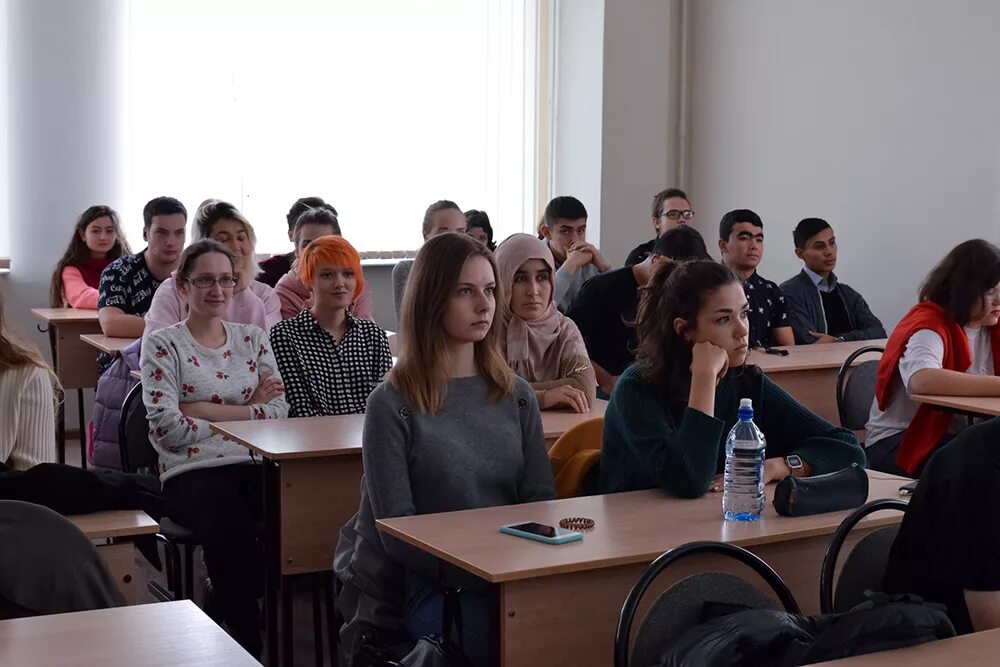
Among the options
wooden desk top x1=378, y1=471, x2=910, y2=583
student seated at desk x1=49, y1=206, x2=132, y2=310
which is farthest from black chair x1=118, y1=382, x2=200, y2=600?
student seated at desk x1=49, y1=206, x2=132, y2=310

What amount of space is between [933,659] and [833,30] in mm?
5983

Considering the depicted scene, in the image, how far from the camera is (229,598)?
3.46 meters

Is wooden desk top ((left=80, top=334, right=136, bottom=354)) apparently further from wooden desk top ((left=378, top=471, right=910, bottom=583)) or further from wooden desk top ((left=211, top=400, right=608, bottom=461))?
wooden desk top ((left=378, top=471, right=910, bottom=583))

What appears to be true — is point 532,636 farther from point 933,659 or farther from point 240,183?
point 240,183

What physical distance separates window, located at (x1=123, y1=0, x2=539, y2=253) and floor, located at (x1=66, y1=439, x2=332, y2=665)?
330 centimetres

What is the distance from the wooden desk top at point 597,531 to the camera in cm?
212

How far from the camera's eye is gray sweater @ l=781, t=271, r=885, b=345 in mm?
6031

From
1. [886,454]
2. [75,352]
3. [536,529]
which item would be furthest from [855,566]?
[75,352]

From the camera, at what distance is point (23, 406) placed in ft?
9.38

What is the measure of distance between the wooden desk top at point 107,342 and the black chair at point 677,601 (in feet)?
11.2

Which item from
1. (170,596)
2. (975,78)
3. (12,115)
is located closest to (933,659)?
(170,596)


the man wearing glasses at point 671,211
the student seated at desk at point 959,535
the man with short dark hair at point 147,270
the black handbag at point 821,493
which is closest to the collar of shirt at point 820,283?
the man wearing glasses at point 671,211

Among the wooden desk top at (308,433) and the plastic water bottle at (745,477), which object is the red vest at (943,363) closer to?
the wooden desk top at (308,433)

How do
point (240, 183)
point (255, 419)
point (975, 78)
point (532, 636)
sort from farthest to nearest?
1. point (240, 183)
2. point (975, 78)
3. point (255, 419)
4. point (532, 636)
